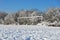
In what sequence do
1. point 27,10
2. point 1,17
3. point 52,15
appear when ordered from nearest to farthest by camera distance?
point 1,17 < point 52,15 < point 27,10

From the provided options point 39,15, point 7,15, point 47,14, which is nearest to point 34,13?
point 39,15

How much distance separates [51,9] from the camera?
10297mm

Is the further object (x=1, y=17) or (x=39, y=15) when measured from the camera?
(x=39, y=15)

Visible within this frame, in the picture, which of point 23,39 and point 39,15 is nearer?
point 23,39

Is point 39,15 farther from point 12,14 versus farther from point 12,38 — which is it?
point 12,38

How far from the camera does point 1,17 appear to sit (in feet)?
31.9

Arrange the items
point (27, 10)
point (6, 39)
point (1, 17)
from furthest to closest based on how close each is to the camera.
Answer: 1. point (27, 10)
2. point (1, 17)
3. point (6, 39)

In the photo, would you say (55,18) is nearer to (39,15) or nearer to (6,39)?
(39,15)

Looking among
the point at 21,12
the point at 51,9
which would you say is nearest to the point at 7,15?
the point at 21,12

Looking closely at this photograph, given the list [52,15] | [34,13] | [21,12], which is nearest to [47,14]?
[52,15]

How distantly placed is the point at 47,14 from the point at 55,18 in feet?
2.09

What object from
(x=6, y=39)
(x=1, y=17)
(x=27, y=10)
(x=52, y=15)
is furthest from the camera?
(x=27, y=10)

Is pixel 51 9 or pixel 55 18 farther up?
pixel 51 9

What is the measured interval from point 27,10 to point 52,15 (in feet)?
7.57
